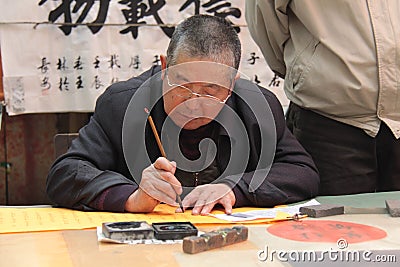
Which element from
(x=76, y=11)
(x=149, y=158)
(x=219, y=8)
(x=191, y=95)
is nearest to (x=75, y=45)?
(x=76, y=11)

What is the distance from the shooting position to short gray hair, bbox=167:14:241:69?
1.53 meters

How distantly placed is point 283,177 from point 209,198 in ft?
0.81

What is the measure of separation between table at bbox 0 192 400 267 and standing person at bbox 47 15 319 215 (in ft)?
0.70

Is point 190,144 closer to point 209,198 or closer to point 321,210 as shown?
point 209,198

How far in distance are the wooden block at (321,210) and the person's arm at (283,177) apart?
15 centimetres

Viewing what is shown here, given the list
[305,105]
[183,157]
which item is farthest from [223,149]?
[305,105]

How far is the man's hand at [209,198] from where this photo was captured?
57.6 inches

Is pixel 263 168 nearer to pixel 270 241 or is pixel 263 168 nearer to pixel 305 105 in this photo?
pixel 305 105

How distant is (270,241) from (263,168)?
0.51m

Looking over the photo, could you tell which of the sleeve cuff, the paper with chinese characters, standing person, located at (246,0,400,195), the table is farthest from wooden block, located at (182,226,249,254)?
the paper with chinese characters

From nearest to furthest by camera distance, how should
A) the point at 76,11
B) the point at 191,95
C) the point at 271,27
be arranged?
the point at 191,95
the point at 271,27
the point at 76,11

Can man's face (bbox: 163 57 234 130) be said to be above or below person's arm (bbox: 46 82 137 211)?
above

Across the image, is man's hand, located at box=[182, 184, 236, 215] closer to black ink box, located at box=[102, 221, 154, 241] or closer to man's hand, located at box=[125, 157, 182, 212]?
man's hand, located at box=[125, 157, 182, 212]

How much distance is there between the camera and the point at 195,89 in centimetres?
150
